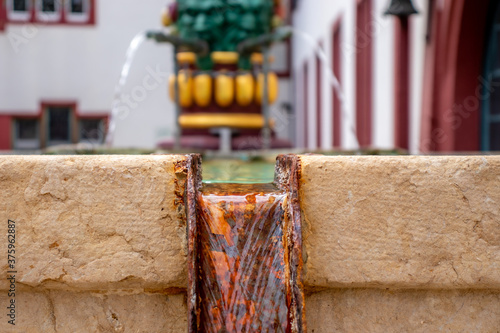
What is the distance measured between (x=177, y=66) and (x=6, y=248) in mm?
3882

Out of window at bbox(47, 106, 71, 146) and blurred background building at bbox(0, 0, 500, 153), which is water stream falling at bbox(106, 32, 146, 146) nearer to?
blurred background building at bbox(0, 0, 500, 153)

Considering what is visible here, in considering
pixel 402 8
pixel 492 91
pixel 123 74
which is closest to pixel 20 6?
pixel 123 74

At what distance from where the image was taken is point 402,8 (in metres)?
4.15

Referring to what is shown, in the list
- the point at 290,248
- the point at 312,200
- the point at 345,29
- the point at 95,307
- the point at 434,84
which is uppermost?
the point at 345,29

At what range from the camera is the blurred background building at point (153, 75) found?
5.79m

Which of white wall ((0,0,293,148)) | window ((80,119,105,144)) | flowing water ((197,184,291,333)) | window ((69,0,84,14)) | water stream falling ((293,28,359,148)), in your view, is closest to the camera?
flowing water ((197,184,291,333))

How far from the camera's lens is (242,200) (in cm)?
135

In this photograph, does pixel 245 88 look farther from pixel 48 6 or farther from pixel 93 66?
pixel 48 6

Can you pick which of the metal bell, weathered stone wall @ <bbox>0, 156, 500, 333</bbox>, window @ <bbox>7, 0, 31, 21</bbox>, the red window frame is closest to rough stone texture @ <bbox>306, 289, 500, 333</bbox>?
weathered stone wall @ <bbox>0, 156, 500, 333</bbox>

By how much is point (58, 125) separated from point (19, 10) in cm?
206

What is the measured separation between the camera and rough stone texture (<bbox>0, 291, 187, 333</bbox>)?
1339mm

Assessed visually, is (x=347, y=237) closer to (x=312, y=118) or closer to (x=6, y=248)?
(x=6, y=248)

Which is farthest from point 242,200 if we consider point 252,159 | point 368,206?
point 252,159

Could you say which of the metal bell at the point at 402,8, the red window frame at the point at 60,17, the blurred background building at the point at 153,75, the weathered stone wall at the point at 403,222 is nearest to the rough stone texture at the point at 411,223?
the weathered stone wall at the point at 403,222
